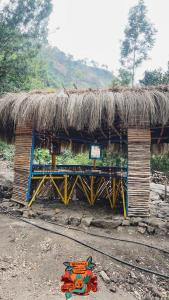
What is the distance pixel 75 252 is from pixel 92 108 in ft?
11.3

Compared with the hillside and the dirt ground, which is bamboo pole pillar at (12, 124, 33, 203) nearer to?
the dirt ground

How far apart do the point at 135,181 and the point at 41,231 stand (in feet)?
8.55

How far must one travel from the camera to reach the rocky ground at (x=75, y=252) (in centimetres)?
379

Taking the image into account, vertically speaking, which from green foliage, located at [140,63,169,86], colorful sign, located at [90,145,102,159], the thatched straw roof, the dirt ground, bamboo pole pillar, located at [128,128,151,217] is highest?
green foliage, located at [140,63,169,86]

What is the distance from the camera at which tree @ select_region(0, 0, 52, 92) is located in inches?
551

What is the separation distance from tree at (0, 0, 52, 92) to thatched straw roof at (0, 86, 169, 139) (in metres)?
6.95

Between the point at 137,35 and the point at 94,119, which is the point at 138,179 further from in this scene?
the point at 137,35

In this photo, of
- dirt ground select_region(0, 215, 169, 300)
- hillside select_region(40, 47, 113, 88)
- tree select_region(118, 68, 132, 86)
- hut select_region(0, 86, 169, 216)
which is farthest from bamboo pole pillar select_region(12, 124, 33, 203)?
hillside select_region(40, 47, 113, 88)

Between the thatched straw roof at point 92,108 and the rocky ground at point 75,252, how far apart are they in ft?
7.85

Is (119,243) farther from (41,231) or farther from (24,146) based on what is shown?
(24,146)

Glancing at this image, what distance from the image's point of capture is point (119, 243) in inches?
207

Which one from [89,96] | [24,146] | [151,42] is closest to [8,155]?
[24,146]

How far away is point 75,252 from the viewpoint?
15.6ft

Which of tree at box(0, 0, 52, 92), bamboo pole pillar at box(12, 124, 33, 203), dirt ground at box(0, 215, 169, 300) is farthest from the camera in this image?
tree at box(0, 0, 52, 92)
